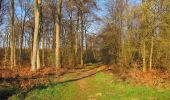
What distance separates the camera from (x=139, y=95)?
1616 centimetres

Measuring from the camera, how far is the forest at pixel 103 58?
17.3 metres

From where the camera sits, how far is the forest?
1731cm

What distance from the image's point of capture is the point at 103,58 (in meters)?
56.2

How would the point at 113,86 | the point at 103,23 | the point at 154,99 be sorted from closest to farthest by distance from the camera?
the point at 154,99, the point at 113,86, the point at 103,23

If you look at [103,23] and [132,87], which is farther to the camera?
[103,23]

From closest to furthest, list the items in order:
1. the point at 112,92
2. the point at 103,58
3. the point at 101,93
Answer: the point at 101,93 → the point at 112,92 → the point at 103,58

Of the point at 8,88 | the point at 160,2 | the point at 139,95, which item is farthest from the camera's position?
the point at 160,2

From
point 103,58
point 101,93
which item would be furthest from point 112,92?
point 103,58

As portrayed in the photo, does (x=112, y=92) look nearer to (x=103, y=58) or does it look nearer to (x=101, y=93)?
(x=101, y=93)

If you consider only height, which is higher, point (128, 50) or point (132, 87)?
point (128, 50)

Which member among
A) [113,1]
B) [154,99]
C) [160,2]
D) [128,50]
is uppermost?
[113,1]

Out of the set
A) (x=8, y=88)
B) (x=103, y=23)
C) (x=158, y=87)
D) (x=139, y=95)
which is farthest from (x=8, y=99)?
(x=103, y=23)

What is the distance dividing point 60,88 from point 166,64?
40.1ft

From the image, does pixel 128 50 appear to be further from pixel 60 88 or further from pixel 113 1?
pixel 113 1
